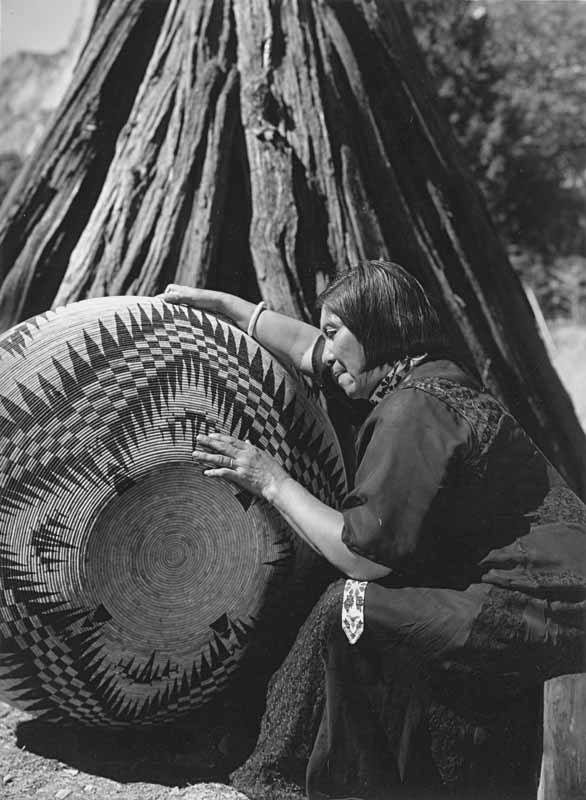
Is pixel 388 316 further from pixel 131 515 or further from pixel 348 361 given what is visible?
pixel 131 515

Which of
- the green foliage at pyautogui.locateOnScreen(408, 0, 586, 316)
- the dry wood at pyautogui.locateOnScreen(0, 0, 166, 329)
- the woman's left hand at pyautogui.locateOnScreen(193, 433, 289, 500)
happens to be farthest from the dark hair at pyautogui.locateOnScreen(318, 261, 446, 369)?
the green foliage at pyautogui.locateOnScreen(408, 0, 586, 316)

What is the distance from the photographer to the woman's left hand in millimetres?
2449

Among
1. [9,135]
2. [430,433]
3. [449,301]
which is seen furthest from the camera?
[9,135]

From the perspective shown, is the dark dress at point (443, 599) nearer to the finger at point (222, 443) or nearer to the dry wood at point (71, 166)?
the finger at point (222, 443)

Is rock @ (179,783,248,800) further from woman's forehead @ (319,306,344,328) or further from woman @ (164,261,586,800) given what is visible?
woman's forehead @ (319,306,344,328)

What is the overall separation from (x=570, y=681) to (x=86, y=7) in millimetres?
3686

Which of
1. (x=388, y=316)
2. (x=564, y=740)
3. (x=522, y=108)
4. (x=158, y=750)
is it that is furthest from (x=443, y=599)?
(x=522, y=108)

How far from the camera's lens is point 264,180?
356cm

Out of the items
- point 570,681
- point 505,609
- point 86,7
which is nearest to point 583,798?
point 570,681

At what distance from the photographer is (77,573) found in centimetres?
246

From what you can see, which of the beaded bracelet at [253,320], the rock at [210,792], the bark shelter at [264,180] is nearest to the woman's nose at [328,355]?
the beaded bracelet at [253,320]

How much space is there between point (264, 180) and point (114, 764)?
81.0 inches

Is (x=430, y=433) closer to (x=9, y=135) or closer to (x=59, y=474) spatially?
(x=59, y=474)

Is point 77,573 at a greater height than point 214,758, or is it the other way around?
point 77,573
